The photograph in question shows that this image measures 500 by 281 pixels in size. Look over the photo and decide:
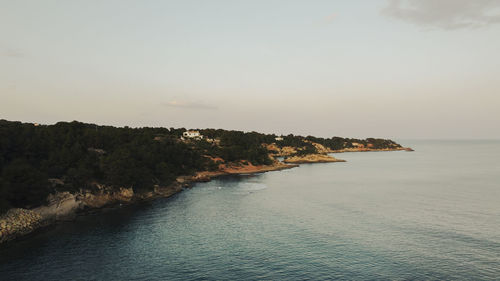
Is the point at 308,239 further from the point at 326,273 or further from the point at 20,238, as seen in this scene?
the point at 20,238

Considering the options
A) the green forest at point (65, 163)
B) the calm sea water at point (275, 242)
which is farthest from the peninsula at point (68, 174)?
the calm sea water at point (275, 242)

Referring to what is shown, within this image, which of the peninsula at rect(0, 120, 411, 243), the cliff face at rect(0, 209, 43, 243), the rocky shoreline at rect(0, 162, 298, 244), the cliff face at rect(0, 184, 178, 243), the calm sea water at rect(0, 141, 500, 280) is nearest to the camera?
the calm sea water at rect(0, 141, 500, 280)

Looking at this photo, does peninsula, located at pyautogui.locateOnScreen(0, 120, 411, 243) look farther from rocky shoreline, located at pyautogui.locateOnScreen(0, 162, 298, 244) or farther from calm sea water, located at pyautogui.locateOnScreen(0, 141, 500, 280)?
calm sea water, located at pyautogui.locateOnScreen(0, 141, 500, 280)

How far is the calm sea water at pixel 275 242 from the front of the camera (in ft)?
151

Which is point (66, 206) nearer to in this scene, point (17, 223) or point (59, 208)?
point (59, 208)

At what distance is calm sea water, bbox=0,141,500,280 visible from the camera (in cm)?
4597

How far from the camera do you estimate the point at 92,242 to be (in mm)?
59344

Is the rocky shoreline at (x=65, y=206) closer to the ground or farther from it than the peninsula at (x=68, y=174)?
closer to the ground

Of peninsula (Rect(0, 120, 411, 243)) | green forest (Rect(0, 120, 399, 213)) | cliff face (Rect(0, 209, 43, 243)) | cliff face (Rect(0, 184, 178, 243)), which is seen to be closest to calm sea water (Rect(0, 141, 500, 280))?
cliff face (Rect(0, 209, 43, 243))

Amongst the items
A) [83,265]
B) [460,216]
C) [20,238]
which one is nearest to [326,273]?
[83,265]

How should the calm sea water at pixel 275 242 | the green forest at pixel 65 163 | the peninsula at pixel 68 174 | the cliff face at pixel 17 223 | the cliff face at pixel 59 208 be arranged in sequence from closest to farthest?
the calm sea water at pixel 275 242 < the cliff face at pixel 17 223 < the cliff face at pixel 59 208 < the peninsula at pixel 68 174 < the green forest at pixel 65 163

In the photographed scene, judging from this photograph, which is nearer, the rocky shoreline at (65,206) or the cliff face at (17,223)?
the cliff face at (17,223)

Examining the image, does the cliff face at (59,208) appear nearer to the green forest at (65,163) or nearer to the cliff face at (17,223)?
the cliff face at (17,223)

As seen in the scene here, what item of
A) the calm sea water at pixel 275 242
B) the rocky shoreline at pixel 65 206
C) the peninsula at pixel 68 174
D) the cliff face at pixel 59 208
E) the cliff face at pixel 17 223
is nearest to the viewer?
the calm sea water at pixel 275 242
